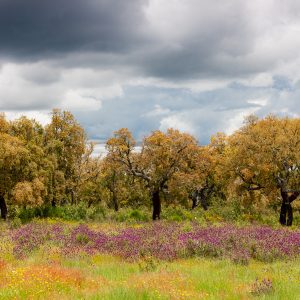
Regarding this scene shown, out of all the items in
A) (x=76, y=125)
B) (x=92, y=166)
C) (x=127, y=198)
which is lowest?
(x=127, y=198)

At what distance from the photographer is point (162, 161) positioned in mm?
40062

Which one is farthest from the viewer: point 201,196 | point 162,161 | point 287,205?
point 201,196

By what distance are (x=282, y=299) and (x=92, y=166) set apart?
189 feet

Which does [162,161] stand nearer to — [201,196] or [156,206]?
[156,206]

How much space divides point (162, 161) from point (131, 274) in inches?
1034

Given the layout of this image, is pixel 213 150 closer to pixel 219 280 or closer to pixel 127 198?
pixel 127 198

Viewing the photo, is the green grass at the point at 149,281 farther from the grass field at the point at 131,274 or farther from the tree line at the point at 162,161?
the tree line at the point at 162,161

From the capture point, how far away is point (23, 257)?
1736cm

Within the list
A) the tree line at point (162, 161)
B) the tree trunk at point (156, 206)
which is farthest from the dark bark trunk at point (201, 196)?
the tree trunk at point (156, 206)

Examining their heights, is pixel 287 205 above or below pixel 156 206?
above

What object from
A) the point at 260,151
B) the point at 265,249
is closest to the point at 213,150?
the point at 260,151

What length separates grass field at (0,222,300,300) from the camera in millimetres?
10805

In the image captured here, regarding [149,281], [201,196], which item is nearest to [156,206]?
[201,196]

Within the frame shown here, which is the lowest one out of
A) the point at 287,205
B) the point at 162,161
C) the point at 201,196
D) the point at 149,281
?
the point at 201,196
